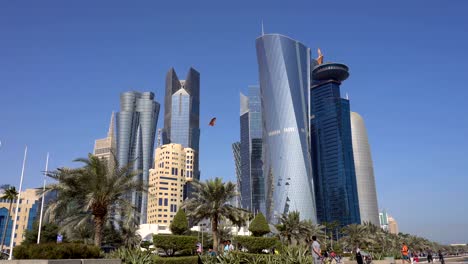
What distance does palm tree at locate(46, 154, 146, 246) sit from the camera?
1131 inches

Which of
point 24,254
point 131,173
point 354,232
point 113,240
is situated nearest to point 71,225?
point 131,173

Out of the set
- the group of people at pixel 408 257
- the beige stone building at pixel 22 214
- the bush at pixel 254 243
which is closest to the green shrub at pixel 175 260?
the bush at pixel 254 243

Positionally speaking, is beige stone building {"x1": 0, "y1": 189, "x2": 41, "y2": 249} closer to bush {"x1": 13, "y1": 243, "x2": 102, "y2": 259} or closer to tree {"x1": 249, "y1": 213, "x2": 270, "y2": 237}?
tree {"x1": 249, "y1": 213, "x2": 270, "y2": 237}

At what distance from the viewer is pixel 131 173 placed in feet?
103

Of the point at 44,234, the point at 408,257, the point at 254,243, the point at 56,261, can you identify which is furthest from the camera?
the point at 44,234

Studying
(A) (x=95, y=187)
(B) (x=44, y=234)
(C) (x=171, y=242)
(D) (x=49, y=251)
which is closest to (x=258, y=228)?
(C) (x=171, y=242)

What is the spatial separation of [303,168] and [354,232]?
88318 mm

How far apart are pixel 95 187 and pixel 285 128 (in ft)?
499

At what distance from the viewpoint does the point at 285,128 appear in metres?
177

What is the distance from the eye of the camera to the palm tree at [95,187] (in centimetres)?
2872

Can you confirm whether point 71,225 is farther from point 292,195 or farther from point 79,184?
A: point 292,195

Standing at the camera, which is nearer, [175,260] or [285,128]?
[175,260]

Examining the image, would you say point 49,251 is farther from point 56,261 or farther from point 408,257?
point 408,257

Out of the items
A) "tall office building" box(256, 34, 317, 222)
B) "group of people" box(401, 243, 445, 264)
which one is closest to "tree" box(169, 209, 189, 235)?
"group of people" box(401, 243, 445, 264)
